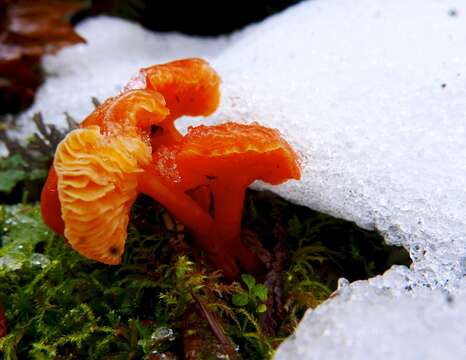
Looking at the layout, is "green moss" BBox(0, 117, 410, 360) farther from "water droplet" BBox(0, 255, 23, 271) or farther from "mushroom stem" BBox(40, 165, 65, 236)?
"mushroom stem" BBox(40, 165, 65, 236)

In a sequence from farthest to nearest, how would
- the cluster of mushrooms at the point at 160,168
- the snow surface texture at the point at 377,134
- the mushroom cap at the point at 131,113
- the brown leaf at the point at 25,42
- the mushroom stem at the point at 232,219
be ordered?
the brown leaf at the point at 25,42
the mushroom stem at the point at 232,219
the mushroom cap at the point at 131,113
the cluster of mushrooms at the point at 160,168
the snow surface texture at the point at 377,134

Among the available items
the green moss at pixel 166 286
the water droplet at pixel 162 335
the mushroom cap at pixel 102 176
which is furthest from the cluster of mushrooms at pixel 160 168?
the water droplet at pixel 162 335

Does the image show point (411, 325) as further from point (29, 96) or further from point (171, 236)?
point (29, 96)

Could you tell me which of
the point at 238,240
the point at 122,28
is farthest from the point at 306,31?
the point at 122,28

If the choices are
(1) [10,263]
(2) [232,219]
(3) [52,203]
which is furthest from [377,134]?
(1) [10,263]

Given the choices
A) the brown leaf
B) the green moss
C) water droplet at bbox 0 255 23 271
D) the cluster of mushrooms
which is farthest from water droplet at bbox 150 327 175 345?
the brown leaf

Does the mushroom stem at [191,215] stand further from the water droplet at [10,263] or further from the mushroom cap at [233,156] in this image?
the water droplet at [10,263]

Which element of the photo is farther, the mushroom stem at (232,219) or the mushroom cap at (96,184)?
the mushroom stem at (232,219)
